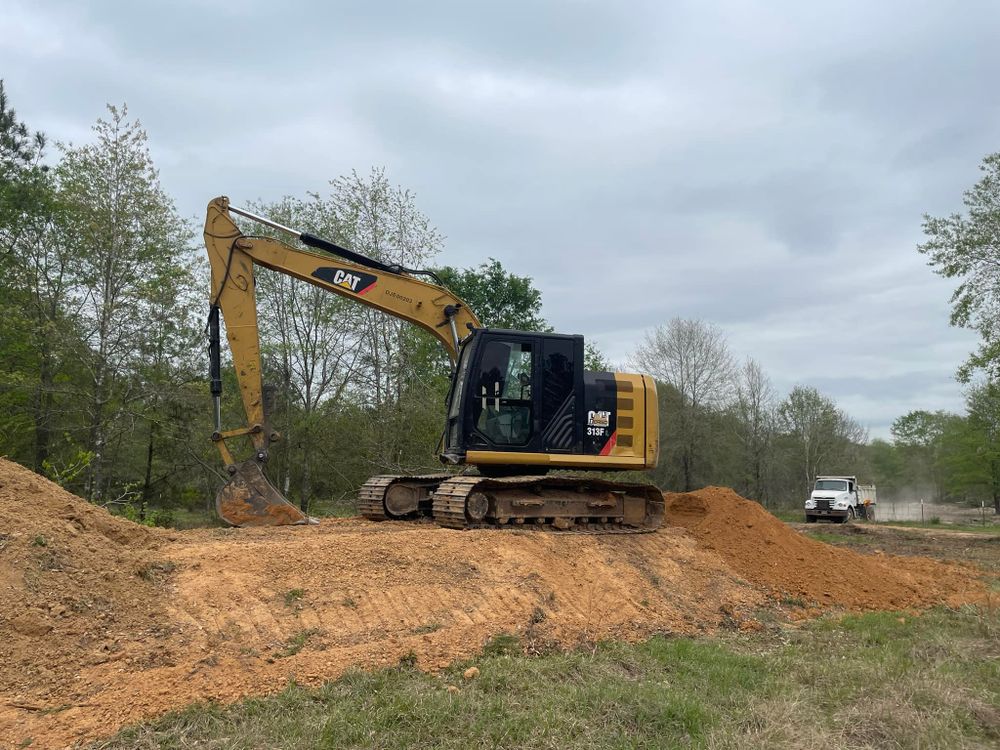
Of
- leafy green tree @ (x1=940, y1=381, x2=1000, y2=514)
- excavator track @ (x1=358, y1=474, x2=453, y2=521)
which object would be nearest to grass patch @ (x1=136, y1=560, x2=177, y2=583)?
excavator track @ (x1=358, y1=474, x2=453, y2=521)

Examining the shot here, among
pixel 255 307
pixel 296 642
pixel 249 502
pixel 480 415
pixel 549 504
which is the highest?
pixel 255 307

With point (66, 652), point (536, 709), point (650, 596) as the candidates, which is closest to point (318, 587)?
point (66, 652)

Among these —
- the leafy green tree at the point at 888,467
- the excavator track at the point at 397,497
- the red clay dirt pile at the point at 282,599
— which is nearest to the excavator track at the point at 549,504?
the red clay dirt pile at the point at 282,599

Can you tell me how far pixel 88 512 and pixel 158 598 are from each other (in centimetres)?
194

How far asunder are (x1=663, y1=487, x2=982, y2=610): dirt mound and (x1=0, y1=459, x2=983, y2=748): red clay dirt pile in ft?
0.19

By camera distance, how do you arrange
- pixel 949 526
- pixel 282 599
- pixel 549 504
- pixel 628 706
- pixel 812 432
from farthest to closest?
pixel 812 432 → pixel 949 526 → pixel 549 504 → pixel 282 599 → pixel 628 706

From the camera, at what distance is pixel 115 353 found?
1727 cm

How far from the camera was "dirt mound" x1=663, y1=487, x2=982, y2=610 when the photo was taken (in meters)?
10.2

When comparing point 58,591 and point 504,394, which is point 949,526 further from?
point 58,591

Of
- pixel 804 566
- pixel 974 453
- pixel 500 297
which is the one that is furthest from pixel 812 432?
pixel 804 566

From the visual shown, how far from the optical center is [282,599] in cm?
650

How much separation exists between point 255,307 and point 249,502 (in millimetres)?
2866

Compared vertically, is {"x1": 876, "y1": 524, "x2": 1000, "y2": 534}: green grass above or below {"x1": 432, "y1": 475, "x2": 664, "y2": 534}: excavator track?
below

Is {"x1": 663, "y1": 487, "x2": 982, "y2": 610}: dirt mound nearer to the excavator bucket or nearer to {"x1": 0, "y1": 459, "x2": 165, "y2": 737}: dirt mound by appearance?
the excavator bucket
